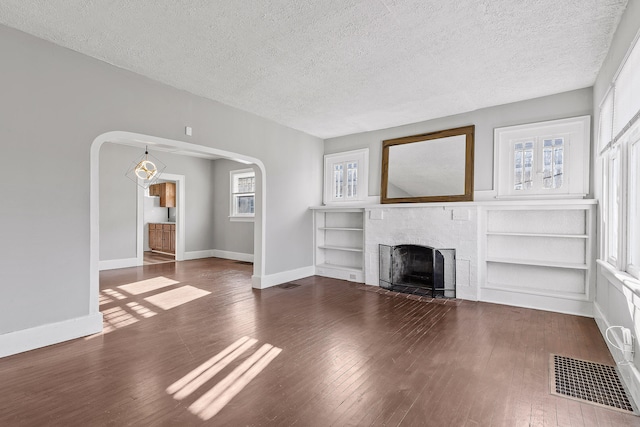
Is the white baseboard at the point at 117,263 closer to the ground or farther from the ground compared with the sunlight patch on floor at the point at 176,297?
farther from the ground

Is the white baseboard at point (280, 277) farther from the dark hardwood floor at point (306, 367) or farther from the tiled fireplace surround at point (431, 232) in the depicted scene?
the tiled fireplace surround at point (431, 232)

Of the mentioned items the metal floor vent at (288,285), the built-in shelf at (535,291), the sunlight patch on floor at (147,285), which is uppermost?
the built-in shelf at (535,291)

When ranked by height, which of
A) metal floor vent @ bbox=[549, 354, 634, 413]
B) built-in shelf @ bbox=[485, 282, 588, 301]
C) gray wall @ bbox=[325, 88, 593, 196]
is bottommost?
metal floor vent @ bbox=[549, 354, 634, 413]

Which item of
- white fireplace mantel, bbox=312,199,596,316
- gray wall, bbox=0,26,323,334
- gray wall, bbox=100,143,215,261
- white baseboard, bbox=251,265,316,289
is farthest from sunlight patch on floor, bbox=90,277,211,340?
white fireplace mantel, bbox=312,199,596,316

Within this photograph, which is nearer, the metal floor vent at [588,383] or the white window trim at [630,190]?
the metal floor vent at [588,383]

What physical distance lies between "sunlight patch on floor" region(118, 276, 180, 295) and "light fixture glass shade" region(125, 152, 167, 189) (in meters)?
2.47

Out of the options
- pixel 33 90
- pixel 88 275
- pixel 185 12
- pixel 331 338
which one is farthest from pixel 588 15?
pixel 88 275

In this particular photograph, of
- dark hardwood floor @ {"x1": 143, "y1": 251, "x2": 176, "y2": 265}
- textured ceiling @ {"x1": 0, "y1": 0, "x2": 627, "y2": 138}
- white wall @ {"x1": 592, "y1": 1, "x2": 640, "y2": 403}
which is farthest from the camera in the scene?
dark hardwood floor @ {"x1": 143, "y1": 251, "x2": 176, "y2": 265}

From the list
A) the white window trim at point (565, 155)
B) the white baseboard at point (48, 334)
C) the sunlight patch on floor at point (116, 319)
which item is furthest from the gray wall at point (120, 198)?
the white window trim at point (565, 155)

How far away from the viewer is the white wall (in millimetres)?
2152

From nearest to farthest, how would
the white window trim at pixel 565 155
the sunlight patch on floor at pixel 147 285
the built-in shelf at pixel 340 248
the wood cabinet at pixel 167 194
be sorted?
the white window trim at pixel 565 155
the sunlight patch on floor at pixel 147 285
the built-in shelf at pixel 340 248
the wood cabinet at pixel 167 194

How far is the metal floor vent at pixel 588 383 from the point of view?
2084 mm

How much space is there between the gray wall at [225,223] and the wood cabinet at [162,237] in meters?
1.29

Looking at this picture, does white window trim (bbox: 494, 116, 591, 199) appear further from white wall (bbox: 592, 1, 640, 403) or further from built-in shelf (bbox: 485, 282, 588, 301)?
built-in shelf (bbox: 485, 282, 588, 301)
